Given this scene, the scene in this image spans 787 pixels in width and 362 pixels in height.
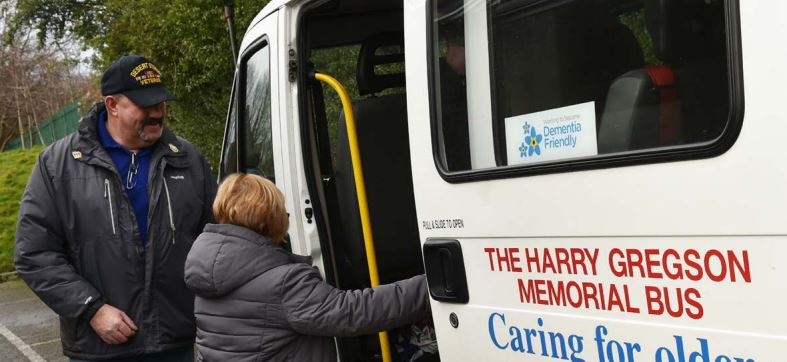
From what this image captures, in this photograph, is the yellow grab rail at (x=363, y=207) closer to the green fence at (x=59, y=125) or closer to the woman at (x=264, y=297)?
the woman at (x=264, y=297)

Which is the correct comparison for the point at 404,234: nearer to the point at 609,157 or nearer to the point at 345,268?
the point at 345,268

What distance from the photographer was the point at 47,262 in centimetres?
323

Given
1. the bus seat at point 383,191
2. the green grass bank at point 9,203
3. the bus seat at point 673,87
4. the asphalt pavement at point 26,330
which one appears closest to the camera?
the bus seat at point 673,87

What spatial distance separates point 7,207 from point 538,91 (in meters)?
11.4

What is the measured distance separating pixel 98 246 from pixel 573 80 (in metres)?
1.87

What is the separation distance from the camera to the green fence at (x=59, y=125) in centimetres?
2373

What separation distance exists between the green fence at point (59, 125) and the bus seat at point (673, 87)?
67.0 ft

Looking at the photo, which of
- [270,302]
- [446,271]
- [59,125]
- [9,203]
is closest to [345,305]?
[270,302]

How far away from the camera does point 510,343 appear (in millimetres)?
2607

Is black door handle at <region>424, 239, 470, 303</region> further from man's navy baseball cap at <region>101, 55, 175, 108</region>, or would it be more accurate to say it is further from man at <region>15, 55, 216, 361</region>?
man's navy baseball cap at <region>101, 55, 175, 108</region>

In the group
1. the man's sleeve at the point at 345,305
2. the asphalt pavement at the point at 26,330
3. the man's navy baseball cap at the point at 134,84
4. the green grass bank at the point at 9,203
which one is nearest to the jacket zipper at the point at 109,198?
the man's navy baseball cap at the point at 134,84

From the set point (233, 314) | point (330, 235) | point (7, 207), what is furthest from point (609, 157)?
point (7, 207)

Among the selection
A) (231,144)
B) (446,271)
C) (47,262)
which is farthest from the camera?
(231,144)

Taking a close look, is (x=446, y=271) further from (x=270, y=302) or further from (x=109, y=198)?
(x=109, y=198)
